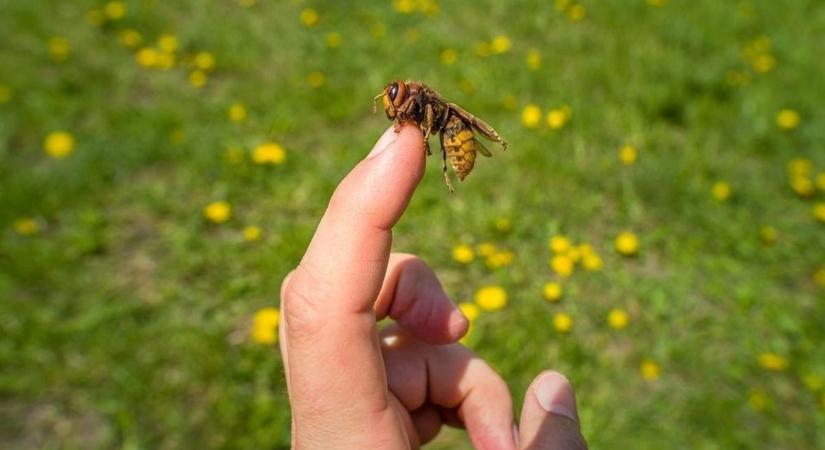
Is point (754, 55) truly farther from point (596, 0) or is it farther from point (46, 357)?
point (46, 357)

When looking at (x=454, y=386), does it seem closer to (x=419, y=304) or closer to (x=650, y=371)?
(x=419, y=304)

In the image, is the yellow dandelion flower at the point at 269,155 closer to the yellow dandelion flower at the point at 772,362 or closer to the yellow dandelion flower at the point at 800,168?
the yellow dandelion flower at the point at 772,362

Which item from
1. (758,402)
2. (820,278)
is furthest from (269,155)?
(820,278)

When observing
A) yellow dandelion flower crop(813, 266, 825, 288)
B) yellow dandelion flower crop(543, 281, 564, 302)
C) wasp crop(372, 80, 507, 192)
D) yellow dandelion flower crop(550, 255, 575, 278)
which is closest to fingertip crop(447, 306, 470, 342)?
wasp crop(372, 80, 507, 192)

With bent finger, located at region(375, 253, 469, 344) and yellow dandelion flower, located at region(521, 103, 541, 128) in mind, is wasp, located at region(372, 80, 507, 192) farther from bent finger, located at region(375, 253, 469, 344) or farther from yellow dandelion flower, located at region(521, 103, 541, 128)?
yellow dandelion flower, located at region(521, 103, 541, 128)

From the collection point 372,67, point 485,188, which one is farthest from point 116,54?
point 485,188

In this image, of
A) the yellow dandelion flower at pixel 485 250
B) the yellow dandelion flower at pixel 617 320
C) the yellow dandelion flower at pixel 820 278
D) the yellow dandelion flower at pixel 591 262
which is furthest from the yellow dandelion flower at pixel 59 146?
the yellow dandelion flower at pixel 820 278
